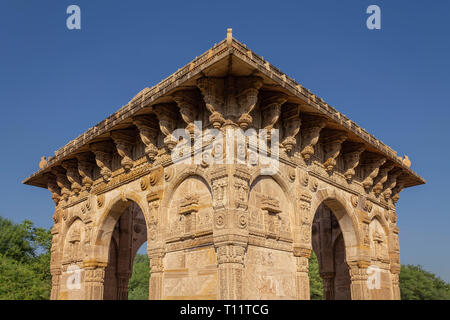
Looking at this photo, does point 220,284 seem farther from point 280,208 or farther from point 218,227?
point 280,208

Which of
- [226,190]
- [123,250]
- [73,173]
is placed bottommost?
[123,250]

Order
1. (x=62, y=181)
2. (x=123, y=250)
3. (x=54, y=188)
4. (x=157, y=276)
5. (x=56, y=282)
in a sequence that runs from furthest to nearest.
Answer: (x=123, y=250) → (x=54, y=188) → (x=62, y=181) → (x=56, y=282) → (x=157, y=276)

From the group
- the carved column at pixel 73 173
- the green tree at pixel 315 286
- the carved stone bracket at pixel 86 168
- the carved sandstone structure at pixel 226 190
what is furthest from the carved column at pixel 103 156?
the green tree at pixel 315 286

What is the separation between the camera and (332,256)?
48.0ft

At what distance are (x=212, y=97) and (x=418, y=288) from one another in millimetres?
32457

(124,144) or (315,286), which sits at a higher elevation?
(124,144)

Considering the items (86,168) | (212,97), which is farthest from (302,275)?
(86,168)

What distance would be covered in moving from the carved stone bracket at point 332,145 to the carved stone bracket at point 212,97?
4.06 metres

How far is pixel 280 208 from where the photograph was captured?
358 inches

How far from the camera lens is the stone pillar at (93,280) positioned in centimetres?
1163

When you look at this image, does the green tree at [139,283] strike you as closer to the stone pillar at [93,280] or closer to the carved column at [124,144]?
the stone pillar at [93,280]

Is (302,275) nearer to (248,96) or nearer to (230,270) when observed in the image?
(230,270)

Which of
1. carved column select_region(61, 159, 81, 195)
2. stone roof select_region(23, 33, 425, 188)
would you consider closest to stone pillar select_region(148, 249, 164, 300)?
stone roof select_region(23, 33, 425, 188)

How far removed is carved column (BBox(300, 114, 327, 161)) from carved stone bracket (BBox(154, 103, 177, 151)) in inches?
128
